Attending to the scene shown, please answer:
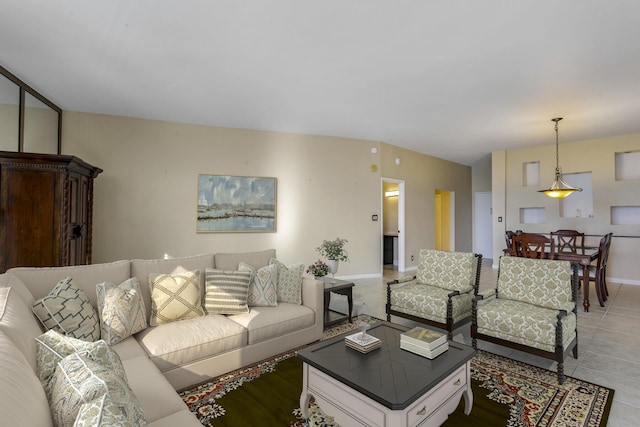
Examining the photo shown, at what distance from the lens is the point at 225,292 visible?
2.69 metres

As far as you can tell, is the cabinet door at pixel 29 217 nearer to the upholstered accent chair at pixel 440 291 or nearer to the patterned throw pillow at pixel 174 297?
the patterned throw pillow at pixel 174 297

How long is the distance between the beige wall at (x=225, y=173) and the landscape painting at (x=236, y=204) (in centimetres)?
12

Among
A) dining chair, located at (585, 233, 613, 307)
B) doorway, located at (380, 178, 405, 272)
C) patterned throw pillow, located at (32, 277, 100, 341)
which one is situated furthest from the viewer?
doorway, located at (380, 178, 405, 272)

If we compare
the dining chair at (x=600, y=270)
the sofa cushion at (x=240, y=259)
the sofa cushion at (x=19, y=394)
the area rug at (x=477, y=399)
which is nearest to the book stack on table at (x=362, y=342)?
the area rug at (x=477, y=399)

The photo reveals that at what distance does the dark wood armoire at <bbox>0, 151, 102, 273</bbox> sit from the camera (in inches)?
125

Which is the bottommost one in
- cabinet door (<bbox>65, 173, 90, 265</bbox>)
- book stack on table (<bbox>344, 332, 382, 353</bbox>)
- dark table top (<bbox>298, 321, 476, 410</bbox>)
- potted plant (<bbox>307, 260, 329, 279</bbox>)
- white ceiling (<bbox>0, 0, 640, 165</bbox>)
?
dark table top (<bbox>298, 321, 476, 410</bbox>)

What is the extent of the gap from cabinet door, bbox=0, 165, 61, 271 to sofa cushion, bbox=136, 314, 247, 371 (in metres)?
1.95

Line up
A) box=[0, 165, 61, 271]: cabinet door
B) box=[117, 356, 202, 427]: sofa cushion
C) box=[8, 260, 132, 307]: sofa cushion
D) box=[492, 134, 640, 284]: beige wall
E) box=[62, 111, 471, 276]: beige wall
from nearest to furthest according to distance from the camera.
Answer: box=[117, 356, 202, 427]: sofa cushion
box=[8, 260, 132, 307]: sofa cushion
box=[0, 165, 61, 271]: cabinet door
box=[62, 111, 471, 276]: beige wall
box=[492, 134, 640, 284]: beige wall

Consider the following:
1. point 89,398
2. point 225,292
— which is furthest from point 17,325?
point 225,292

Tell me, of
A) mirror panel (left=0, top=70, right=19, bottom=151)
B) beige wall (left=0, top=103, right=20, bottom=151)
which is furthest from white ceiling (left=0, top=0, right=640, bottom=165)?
beige wall (left=0, top=103, right=20, bottom=151)

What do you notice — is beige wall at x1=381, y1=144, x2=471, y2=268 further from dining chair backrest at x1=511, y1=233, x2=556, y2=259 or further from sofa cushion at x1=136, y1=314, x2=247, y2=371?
sofa cushion at x1=136, y1=314, x2=247, y2=371

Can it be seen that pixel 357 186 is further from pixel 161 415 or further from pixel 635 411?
pixel 161 415

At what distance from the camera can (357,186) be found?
6.18m

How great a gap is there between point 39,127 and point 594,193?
29.6 feet
